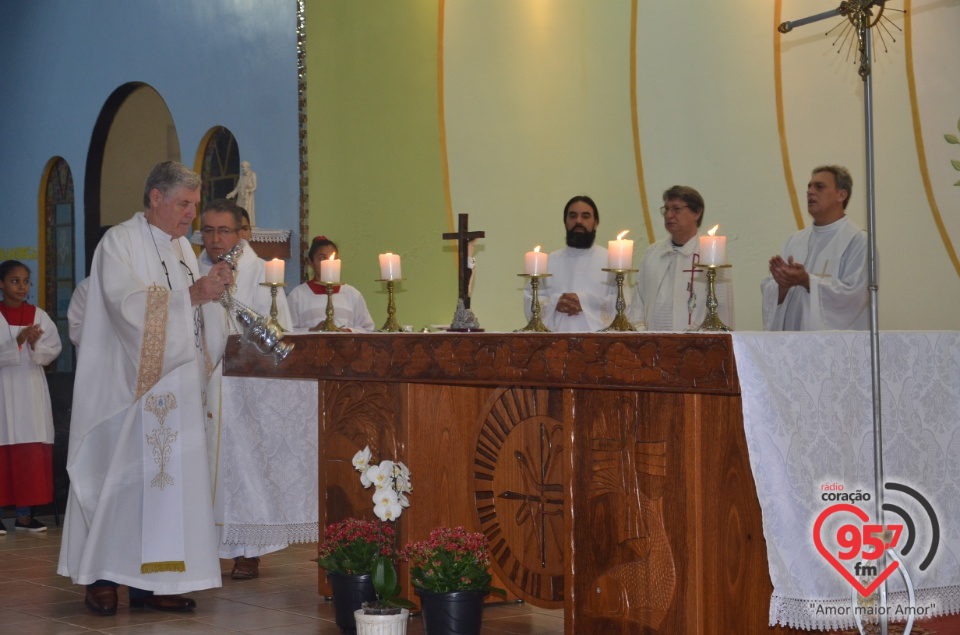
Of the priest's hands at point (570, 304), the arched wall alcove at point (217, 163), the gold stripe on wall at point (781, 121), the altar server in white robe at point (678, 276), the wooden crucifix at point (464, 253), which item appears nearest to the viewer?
the priest's hands at point (570, 304)

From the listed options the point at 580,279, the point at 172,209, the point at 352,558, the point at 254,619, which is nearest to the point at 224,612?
the point at 254,619

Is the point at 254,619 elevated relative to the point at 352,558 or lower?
lower

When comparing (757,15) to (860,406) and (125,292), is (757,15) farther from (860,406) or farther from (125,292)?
(125,292)

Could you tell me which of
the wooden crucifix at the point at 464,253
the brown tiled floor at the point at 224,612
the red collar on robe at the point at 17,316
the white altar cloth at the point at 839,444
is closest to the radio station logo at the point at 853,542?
the white altar cloth at the point at 839,444

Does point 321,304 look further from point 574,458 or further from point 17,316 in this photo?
point 574,458

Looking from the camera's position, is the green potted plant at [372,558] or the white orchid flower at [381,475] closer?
the green potted plant at [372,558]

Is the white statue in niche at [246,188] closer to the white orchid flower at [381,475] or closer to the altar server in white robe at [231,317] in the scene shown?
the altar server in white robe at [231,317]

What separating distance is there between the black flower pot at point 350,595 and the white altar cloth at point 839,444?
1.57 m

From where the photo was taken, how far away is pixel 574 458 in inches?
156

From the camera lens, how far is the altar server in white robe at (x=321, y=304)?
750 cm

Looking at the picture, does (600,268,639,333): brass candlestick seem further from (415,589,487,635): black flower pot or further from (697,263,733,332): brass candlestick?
(415,589,487,635): black flower pot

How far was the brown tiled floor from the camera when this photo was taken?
4.42 m

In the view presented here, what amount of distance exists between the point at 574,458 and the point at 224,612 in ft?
5.75

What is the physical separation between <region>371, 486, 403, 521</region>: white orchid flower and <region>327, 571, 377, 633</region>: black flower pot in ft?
1.06
